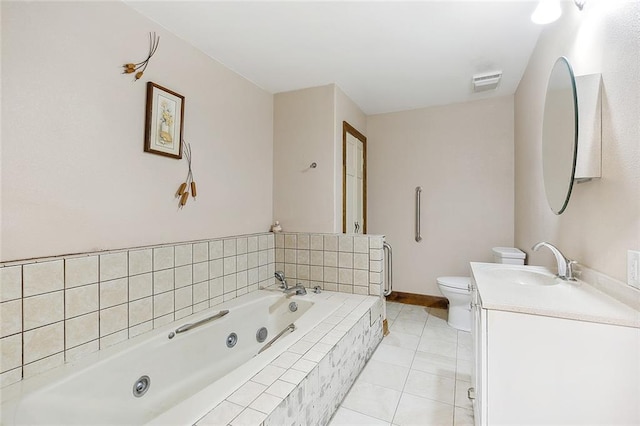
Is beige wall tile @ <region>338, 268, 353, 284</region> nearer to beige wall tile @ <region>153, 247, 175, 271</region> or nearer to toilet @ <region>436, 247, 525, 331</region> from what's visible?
toilet @ <region>436, 247, 525, 331</region>

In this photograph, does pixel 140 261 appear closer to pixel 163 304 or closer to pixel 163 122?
pixel 163 304

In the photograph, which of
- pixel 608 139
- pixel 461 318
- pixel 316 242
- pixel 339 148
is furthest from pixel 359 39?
pixel 461 318

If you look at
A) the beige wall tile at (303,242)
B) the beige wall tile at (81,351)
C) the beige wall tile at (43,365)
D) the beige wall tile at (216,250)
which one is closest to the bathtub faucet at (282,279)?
the beige wall tile at (303,242)

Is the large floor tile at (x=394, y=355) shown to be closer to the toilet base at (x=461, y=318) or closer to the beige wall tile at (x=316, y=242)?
the toilet base at (x=461, y=318)

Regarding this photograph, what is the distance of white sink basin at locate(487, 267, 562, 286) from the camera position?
1484 millimetres

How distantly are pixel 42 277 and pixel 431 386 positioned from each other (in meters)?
2.25

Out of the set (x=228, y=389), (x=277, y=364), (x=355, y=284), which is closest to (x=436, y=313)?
(x=355, y=284)

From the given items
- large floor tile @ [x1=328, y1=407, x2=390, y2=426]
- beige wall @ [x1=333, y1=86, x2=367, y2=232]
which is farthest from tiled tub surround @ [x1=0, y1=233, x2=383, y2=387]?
large floor tile @ [x1=328, y1=407, x2=390, y2=426]

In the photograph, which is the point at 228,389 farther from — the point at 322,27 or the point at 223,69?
the point at 223,69

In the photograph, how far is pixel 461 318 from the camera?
2.81 metres

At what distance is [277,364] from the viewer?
1.41 metres

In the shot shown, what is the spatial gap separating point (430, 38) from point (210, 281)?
241 cm

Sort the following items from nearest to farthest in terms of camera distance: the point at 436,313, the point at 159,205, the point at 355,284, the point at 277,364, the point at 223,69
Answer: the point at 277,364, the point at 159,205, the point at 223,69, the point at 355,284, the point at 436,313

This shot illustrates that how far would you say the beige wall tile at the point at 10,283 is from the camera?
1.19 metres
